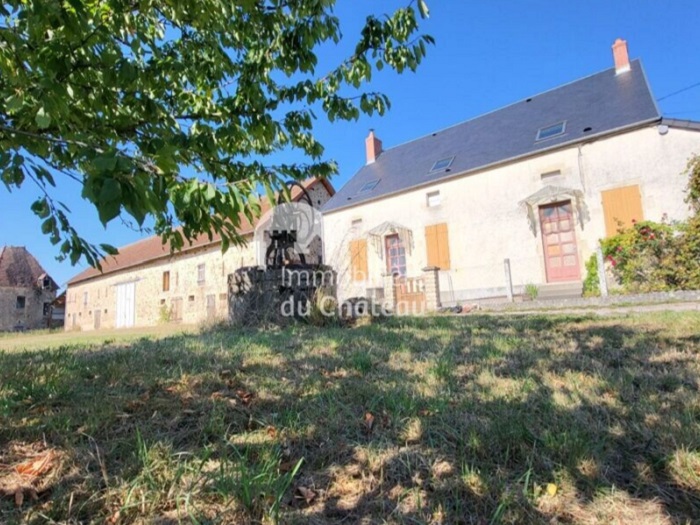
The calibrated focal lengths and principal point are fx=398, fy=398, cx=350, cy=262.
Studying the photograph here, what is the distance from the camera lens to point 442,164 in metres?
13.7

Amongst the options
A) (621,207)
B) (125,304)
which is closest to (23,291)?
(125,304)

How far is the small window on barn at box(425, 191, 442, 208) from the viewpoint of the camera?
1291 cm

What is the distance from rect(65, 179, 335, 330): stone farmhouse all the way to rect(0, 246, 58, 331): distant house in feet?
12.4

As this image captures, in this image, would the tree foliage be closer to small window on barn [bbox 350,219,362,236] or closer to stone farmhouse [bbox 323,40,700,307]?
stone farmhouse [bbox 323,40,700,307]

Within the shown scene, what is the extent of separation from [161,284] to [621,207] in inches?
799

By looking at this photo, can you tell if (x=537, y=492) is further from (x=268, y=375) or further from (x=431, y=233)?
(x=431, y=233)

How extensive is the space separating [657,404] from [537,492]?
954mm

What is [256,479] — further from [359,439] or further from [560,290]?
[560,290]

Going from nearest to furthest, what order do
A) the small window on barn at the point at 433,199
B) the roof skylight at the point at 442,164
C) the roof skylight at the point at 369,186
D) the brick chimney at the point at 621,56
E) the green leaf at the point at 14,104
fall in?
1. the green leaf at the point at 14,104
2. the brick chimney at the point at 621,56
3. the small window on barn at the point at 433,199
4. the roof skylight at the point at 442,164
5. the roof skylight at the point at 369,186

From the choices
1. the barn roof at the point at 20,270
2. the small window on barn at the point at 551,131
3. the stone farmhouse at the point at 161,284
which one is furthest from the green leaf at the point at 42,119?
the barn roof at the point at 20,270

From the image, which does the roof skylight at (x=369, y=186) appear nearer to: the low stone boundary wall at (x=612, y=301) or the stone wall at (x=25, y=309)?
the low stone boundary wall at (x=612, y=301)

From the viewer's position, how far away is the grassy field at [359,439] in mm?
1219

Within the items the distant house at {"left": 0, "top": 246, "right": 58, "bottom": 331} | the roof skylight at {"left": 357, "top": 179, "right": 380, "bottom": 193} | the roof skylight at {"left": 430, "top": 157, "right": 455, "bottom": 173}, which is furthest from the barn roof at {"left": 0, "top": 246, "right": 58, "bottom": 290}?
the roof skylight at {"left": 430, "top": 157, "right": 455, "bottom": 173}

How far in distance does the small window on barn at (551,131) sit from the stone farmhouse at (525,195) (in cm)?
6
